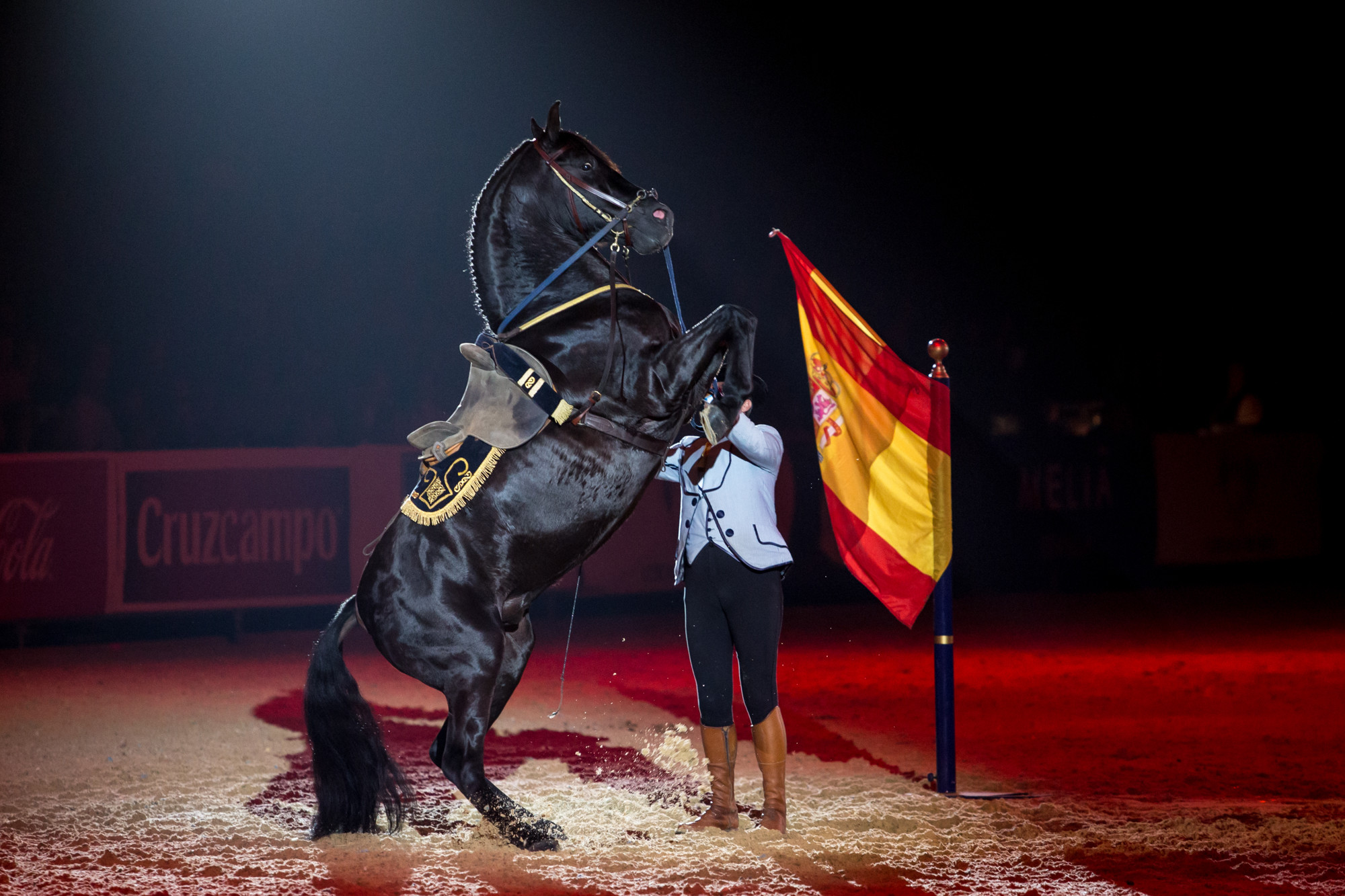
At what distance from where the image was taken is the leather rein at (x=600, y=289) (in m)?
3.65

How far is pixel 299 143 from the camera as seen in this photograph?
1345 cm

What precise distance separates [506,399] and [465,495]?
377 mm

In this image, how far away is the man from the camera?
4133 millimetres

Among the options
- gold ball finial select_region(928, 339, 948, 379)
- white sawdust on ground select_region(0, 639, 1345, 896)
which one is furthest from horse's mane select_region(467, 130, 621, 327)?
white sawdust on ground select_region(0, 639, 1345, 896)

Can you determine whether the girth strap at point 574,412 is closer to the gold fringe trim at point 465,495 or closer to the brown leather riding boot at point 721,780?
the gold fringe trim at point 465,495

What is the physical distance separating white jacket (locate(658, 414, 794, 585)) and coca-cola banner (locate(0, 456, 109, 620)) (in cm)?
633

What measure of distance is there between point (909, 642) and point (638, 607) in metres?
2.74

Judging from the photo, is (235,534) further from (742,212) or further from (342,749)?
(742,212)

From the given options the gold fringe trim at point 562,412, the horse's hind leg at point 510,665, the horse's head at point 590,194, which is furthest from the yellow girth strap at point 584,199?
the horse's hind leg at point 510,665

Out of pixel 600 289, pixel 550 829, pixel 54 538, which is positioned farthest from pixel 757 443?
→ pixel 54 538

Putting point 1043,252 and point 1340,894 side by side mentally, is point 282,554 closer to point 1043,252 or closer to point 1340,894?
point 1340,894

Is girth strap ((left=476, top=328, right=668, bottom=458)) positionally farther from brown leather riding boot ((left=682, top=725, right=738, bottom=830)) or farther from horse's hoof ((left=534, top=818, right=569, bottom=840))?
horse's hoof ((left=534, top=818, right=569, bottom=840))

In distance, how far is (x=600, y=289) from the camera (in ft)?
12.4

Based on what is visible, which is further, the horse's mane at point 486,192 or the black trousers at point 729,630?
the black trousers at point 729,630
